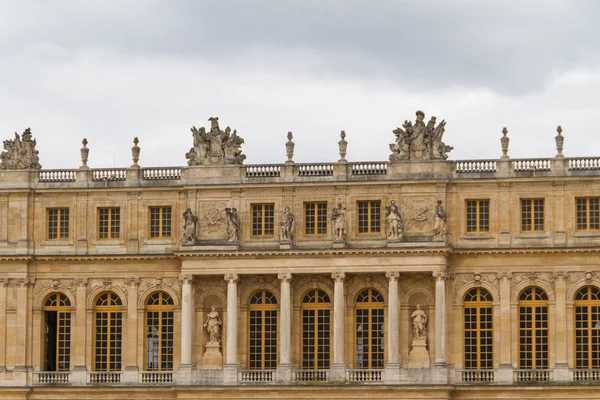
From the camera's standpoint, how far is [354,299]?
266 ft

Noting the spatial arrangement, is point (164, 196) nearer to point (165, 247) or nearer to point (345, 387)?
point (165, 247)

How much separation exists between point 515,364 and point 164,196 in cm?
1911

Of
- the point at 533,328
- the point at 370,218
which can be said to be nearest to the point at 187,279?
the point at 370,218

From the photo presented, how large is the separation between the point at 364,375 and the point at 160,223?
12.9 m

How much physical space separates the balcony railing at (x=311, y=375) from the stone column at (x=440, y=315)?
17.6 feet

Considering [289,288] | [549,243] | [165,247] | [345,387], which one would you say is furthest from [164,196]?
[549,243]

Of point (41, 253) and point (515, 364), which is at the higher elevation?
point (41, 253)

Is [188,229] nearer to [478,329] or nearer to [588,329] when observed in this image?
[478,329]

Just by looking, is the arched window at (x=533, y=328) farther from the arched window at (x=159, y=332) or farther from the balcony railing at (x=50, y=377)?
the balcony railing at (x=50, y=377)

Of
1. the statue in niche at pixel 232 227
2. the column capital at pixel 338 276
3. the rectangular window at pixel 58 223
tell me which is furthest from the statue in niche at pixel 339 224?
the rectangular window at pixel 58 223

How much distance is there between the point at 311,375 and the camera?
263ft

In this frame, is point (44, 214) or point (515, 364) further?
point (44, 214)

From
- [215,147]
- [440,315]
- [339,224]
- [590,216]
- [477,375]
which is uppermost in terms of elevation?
[215,147]

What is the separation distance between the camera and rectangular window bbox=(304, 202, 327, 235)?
81.6 m
